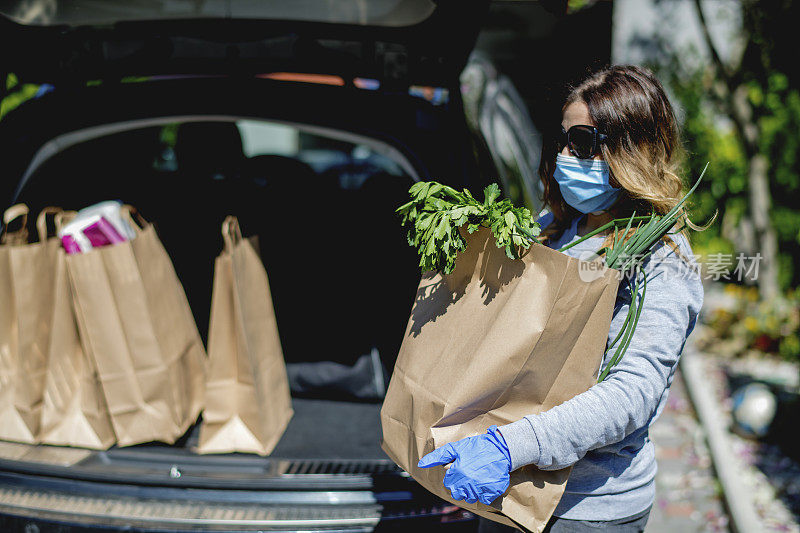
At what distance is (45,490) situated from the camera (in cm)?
183

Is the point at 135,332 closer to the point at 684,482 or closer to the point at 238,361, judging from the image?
the point at 238,361

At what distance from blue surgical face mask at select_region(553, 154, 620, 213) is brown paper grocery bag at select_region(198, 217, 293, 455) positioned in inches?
50.6

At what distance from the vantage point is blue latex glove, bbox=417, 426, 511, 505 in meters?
1.18

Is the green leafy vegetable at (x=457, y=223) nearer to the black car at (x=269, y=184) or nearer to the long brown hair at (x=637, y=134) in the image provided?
the long brown hair at (x=637, y=134)

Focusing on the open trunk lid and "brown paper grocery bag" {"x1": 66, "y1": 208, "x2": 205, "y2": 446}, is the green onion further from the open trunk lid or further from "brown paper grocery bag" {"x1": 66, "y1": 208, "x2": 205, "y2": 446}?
"brown paper grocery bag" {"x1": 66, "y1": 208, "x2": 205, "y2": 446}

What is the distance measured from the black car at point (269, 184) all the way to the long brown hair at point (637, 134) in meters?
0.58

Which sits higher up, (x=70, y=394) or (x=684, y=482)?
(x=70, y=394)

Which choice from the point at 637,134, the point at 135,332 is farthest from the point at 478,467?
the point at 135,332

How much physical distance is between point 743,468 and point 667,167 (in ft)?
8.46

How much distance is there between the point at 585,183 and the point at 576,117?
16 centimetres

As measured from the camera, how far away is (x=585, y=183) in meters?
1.41

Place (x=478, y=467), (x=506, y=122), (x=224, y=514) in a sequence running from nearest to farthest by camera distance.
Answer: (x=478, y=467), (x=224, y=514), (x=506, y=122)

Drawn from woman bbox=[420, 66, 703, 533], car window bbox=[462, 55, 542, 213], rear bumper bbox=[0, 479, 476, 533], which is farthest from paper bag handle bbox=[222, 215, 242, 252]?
car window bbox=[462, 55, 542, 213]

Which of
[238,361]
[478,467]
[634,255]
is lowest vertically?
[238,361]
